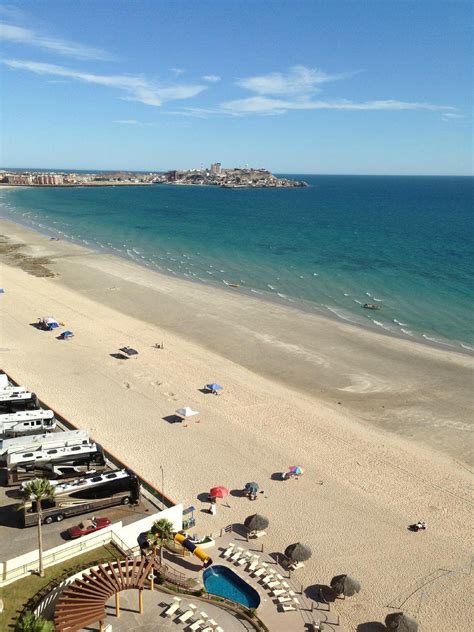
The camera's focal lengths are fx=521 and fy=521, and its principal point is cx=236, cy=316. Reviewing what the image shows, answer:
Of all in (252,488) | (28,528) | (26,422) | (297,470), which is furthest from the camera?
(26,422)

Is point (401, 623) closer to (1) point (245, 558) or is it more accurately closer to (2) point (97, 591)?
(1) point (245, 558)

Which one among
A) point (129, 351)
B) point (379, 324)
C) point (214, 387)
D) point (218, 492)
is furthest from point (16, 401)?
point (379, 324)

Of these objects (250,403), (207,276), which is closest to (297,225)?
(207,276)

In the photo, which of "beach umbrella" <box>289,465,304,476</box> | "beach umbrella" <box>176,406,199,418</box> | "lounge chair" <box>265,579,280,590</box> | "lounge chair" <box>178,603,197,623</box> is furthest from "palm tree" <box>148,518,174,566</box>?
"beach umbrella" <box>176,406,199,418</box>

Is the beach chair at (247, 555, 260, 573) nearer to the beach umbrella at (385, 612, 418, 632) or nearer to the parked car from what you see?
the beach umbrella at (385, 612, 418, 632)

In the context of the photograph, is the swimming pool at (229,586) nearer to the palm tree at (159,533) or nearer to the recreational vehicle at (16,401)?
the palm tree at (159,533)

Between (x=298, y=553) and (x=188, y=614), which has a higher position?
(x=188, y=614)

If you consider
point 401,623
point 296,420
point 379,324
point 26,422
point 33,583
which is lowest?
point 401,623
